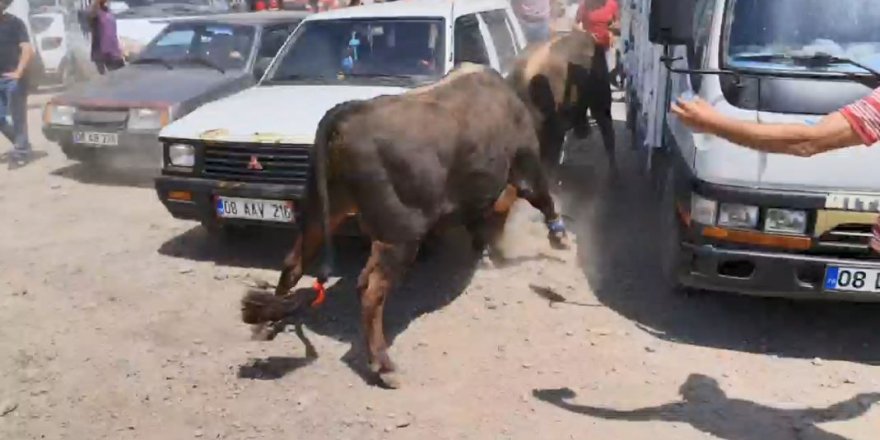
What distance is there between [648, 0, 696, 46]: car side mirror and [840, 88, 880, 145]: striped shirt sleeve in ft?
5.99

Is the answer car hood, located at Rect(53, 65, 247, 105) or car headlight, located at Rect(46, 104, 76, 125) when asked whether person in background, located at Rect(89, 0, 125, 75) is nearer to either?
car hood, located at Rect(53, 65, 247, 105)

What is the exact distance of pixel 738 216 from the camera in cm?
490

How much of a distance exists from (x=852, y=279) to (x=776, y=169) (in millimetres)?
716

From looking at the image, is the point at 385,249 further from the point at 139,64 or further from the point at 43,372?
the point at 139,64

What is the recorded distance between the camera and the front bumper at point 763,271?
4.82m

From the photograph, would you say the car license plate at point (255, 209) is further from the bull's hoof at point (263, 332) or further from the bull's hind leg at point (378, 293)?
the bull's hind leg at point (378, 293)

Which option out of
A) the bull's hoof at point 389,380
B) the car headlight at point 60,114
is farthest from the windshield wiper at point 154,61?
the bull's hoof at point 389,380

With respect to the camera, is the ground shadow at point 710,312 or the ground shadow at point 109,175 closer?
the ground shadow at point 710,312

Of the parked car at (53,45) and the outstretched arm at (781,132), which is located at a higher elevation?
the outstretched arm at (781,132)

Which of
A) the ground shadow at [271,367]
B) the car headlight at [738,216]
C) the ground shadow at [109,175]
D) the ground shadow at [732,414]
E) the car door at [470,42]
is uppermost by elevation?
the car door at [470,42]

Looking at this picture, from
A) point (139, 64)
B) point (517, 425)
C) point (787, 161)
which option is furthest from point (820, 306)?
point (139, 64)

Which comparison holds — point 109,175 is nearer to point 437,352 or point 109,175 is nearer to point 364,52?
point 364,52

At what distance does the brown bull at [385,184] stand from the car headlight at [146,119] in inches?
156

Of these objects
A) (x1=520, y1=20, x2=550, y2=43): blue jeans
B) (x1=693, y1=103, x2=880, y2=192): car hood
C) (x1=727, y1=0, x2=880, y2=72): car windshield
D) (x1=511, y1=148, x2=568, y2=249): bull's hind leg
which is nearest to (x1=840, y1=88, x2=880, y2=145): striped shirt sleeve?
(x1=693, y1=103, x2=880, y2=192): car hood
